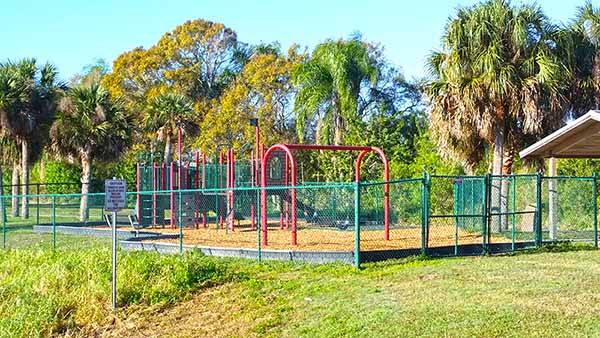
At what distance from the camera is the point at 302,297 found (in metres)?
11.9

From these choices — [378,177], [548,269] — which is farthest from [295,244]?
[378,177]

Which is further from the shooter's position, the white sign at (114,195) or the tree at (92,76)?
the tree at (92,76)

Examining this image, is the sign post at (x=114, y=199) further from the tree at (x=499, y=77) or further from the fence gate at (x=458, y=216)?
the tree at (x=499, y=77)

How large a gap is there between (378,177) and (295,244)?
16883 mm

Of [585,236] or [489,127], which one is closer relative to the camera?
[585,236]

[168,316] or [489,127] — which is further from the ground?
[489,127]

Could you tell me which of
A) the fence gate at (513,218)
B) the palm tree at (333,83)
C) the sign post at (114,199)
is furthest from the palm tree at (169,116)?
the sign post at (114,199)

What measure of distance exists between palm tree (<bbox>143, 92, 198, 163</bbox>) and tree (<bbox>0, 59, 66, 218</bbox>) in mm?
5007

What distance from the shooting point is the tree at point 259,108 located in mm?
41688

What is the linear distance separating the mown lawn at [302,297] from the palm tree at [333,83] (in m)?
19.4

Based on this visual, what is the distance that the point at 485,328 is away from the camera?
9078mm

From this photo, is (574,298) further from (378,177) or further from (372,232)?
(378,177)

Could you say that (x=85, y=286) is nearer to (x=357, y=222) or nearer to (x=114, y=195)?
(x=114, y=195)

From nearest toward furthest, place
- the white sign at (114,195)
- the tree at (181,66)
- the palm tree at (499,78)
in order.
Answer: the white sign at (114,195)
the palm tree at (499,78)
the tree at (181,66)
